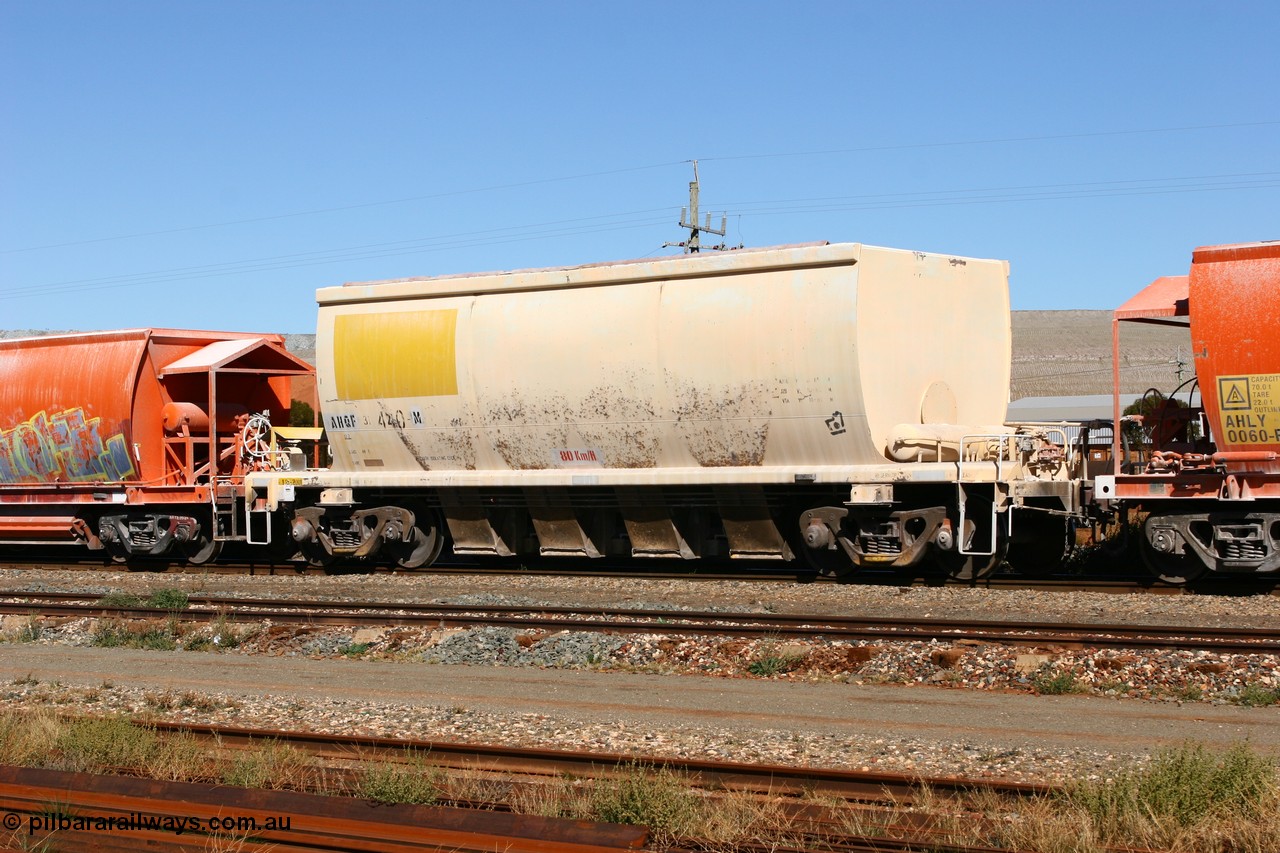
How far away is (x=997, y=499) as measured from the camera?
15.2 m

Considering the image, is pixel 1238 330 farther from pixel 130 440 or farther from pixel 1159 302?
pixel 130 440

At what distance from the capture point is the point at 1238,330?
Result: 46.8ft

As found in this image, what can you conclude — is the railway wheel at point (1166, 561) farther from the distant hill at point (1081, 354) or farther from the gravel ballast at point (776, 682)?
the distant hill at point (1081, 354)

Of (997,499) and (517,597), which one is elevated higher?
(997,499)

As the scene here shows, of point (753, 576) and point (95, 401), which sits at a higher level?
point (95, 401)

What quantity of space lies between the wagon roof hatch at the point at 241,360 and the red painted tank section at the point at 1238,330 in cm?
1409

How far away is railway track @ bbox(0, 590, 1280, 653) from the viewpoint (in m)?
11.5

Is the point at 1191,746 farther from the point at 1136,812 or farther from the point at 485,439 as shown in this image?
the point at 485,439

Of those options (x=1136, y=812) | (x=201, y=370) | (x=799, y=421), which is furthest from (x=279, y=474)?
(x=1136, y=812)

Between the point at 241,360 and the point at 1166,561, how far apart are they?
50.7 ft

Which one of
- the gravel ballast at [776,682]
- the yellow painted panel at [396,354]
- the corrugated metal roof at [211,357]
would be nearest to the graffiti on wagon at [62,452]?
the corrugated metal roof at [211,357]

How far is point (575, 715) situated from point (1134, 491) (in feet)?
26.7

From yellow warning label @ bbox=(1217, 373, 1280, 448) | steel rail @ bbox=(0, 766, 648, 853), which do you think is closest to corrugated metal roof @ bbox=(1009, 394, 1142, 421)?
yellow warning label @ bbox=(1217, 373, 1280, 448)

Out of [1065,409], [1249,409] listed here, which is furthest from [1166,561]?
[1065,409]
